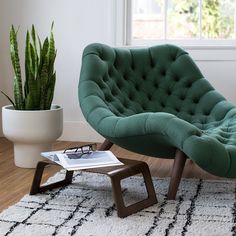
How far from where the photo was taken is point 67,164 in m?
2.41

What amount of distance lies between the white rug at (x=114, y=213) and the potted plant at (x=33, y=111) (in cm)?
50

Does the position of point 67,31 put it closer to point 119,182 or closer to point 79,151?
point 79,151

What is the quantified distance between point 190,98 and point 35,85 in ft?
3.39

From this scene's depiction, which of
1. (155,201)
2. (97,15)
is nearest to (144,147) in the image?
(155,201)

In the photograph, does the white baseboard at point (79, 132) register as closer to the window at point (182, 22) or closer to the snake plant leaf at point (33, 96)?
the window at point (182, 22)

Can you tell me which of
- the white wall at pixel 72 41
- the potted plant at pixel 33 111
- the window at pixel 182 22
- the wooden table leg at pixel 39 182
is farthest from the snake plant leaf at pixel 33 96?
the window at pixel 182 22

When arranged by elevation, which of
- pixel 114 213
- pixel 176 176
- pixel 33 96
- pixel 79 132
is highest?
pixel 33 96

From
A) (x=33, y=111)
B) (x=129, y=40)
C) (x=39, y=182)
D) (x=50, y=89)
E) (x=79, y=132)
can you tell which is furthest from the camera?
(x=79, y=132)

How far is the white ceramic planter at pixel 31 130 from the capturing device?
128 inches

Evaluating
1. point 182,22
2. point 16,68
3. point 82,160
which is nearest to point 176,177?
point 82,160

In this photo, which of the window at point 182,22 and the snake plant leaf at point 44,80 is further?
the window at point 182,22

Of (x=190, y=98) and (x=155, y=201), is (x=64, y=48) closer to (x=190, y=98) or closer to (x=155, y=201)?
(x=190, y=98)

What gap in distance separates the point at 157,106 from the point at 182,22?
117cm

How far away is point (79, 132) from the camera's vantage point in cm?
436
